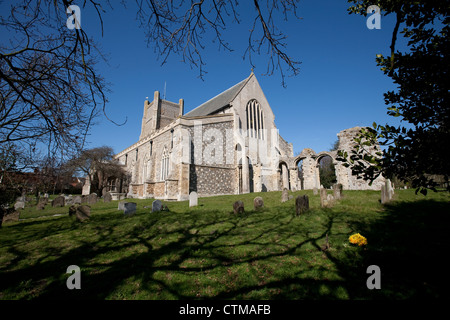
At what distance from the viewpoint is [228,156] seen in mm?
17938

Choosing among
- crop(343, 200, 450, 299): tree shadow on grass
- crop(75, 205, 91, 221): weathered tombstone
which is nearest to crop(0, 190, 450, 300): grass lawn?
crop(343, 200, 450, 299): tree shadow on grass

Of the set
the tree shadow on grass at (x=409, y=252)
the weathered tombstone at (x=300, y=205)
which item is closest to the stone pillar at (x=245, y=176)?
the weathered tombstone at (x=300, y=205)

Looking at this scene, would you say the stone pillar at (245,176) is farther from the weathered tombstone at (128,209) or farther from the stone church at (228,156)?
the weathered tombstone at (128,209)

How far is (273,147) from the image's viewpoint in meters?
21.9

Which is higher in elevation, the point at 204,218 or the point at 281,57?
the point at 281,57

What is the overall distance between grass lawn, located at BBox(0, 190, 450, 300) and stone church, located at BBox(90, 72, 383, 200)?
9.08m

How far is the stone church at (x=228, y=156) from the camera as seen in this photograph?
597 inches

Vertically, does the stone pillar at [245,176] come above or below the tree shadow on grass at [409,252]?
above

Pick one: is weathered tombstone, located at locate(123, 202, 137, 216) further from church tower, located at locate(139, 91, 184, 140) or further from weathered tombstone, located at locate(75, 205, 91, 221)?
church tower, located at locate(139, 91, 184, 140)

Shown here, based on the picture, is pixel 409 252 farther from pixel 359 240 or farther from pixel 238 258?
pixel 238 258

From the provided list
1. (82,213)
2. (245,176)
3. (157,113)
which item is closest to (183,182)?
(245,176)

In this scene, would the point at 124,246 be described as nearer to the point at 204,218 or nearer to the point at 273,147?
the point at 204,218
